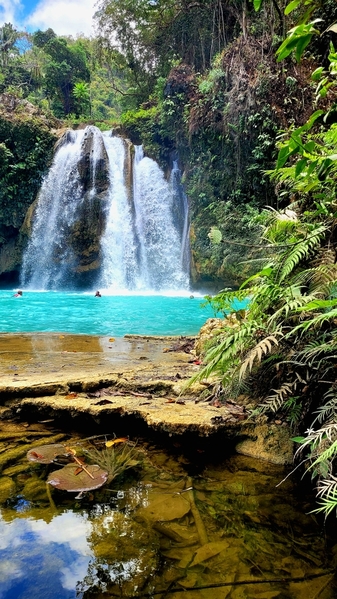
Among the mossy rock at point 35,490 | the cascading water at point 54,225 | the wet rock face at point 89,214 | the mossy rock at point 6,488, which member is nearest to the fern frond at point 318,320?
the mossy rock at point 35,490

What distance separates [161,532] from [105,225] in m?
A: 17.4

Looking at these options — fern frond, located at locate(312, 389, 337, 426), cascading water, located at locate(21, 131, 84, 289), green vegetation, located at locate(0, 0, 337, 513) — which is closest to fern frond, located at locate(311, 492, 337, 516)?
green vegetation, located at locate(0, 0, 337, 513)

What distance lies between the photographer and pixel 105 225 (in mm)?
17922

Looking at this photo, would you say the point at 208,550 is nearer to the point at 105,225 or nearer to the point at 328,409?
the point at 328,409

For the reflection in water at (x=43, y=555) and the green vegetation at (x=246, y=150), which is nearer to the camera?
the reflection in water at (x=43, y=555)

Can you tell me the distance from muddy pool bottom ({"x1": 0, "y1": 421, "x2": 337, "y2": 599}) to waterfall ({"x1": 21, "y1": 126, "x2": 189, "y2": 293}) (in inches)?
605

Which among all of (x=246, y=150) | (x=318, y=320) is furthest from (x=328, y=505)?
(x=246, y=150)

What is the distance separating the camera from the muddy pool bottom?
119 centimetres

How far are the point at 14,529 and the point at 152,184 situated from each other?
58.5ft

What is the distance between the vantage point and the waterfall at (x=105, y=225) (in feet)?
57.3

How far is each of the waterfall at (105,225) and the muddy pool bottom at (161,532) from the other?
1535 centimetres

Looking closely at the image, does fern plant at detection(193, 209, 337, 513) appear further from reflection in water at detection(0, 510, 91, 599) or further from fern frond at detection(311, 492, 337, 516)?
reflection in water at detection(0, 510, 91, 599)

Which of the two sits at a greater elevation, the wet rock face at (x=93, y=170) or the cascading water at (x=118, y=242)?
the wet rock face at (x=93, y=170)

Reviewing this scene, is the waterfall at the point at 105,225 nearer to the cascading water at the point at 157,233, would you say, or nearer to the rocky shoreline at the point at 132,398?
the cascading water at the point at 157,233
